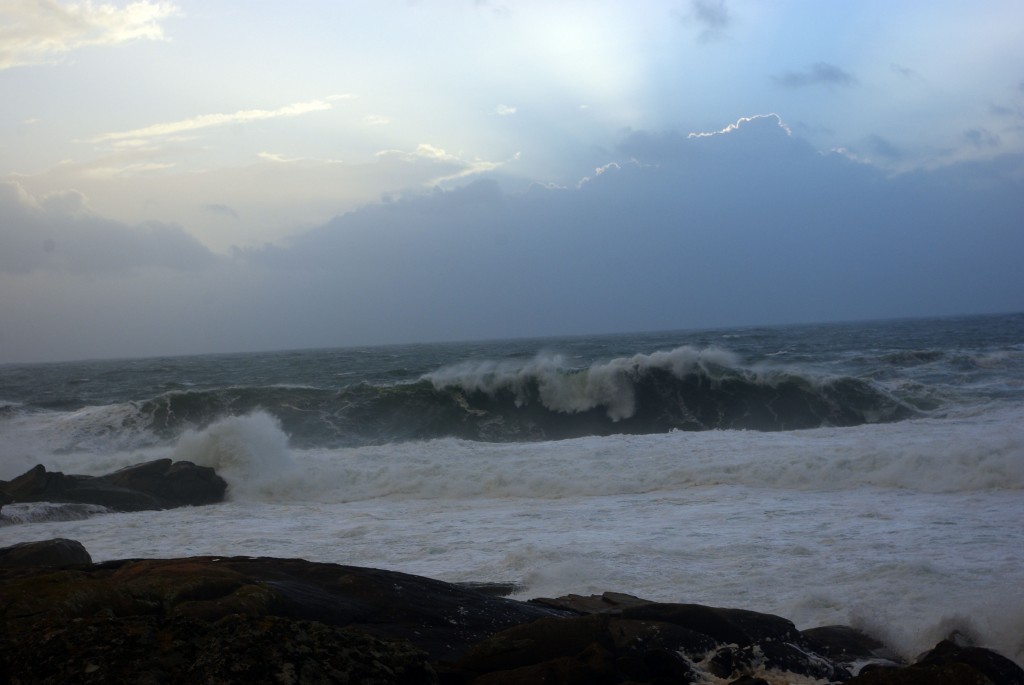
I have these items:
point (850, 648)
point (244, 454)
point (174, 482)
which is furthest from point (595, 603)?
point (244, 454)

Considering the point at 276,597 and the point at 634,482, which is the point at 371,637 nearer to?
the point at 276,597

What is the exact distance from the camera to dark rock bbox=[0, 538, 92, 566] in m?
7.08

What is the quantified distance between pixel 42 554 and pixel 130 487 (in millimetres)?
8044

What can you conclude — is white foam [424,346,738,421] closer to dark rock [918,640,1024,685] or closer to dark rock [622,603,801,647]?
dark rock [622,603,801,647]

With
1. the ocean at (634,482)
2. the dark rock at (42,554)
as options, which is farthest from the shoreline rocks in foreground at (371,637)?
the dark rock at (42,554)

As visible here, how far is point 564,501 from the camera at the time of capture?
528 inches

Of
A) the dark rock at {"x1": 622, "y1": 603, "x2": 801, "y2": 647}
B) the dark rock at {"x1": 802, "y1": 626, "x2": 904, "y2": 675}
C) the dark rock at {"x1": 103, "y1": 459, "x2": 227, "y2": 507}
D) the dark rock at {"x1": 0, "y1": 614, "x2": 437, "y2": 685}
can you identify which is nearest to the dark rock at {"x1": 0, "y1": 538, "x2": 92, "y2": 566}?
the dark rock at {"x1": 0, "y1": 614, "x2": 437, "y2": 685}

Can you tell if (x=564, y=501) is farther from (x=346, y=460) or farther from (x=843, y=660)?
(x=843, y=660)

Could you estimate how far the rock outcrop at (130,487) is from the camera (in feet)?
45.9

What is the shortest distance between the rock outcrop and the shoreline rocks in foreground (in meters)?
9.14

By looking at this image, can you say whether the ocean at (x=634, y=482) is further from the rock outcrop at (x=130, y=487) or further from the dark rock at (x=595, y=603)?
the dark rock at (x=595, y=603)

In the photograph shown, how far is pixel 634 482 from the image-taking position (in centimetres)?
1411

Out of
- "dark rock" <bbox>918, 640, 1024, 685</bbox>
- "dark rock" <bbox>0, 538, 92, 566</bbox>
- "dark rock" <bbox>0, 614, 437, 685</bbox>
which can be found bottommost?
"dark rock" <bbox>918, 640, 1024, 685</bbox>

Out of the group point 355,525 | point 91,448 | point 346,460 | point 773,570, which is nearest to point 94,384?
point 91,448
